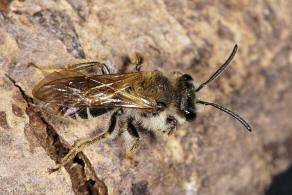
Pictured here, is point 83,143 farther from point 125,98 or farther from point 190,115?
point 190,115

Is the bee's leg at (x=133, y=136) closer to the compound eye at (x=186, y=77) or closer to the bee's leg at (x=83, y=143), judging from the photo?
the bee's leg at (x=83, y=143)

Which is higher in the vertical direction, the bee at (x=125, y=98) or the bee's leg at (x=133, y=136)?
the bee at (x=125, y=98)

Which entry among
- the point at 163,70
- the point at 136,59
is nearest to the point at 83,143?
the point at 136,59

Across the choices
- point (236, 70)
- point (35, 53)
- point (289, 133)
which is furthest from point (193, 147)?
point (289, 133)

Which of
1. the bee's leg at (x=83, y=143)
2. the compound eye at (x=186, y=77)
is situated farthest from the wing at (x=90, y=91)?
the compound eye at (x=186, y=77)

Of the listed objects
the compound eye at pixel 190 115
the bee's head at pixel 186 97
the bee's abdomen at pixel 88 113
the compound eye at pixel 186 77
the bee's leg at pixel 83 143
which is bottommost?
the bee's leg at pixel 83 143

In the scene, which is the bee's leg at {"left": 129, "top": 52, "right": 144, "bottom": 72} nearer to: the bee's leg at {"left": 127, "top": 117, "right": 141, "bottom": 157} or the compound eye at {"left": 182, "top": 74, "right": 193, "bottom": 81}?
the compound eye at {"left": 182, "top": 74, "right": 193, "bottom": 81}

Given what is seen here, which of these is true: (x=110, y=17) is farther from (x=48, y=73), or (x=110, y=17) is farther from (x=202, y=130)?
(x=202, y=130)
